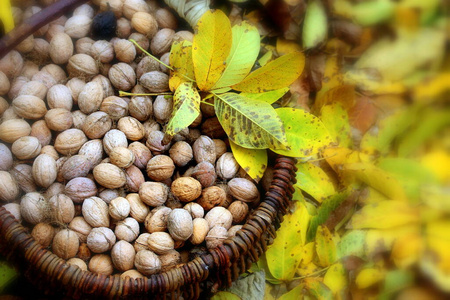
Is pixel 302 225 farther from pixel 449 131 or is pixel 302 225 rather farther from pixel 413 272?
pixel 449 131

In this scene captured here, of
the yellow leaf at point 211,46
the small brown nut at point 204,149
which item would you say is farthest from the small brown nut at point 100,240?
the yellow leaf at point 211,46

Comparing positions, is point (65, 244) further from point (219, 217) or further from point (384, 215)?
point (384, 215)

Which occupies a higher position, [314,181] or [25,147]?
[25,147]

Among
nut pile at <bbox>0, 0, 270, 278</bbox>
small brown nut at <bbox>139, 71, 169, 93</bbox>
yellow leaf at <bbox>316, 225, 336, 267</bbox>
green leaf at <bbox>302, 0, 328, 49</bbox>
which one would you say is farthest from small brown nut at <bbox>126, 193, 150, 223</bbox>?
green leaf at <bbox>302, 0, 328, 49</bbox>

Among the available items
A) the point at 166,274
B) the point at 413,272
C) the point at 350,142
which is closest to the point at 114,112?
the point at 166,274

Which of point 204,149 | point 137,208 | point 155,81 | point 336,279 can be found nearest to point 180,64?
point 155,81

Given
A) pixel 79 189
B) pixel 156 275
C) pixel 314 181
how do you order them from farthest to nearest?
1. pixel 314 181
2. pixel 79 189
3. pixel 156 275

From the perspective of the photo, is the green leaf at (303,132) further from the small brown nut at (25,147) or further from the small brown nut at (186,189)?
the small brown nut at (25,147)
